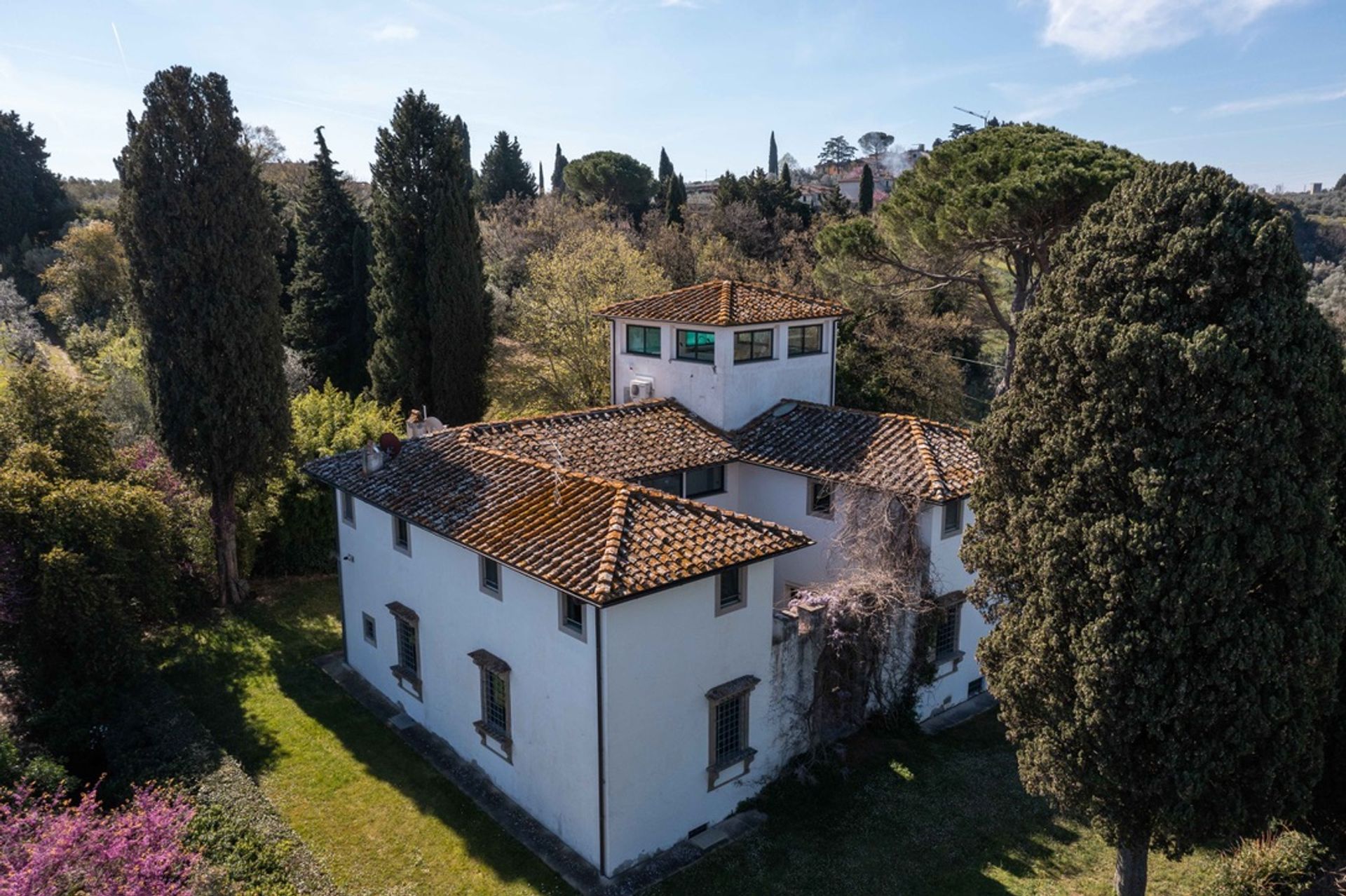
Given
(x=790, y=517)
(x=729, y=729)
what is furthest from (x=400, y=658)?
(x=790, y=517)

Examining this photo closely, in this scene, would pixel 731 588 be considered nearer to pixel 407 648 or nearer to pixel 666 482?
pixel 666 482

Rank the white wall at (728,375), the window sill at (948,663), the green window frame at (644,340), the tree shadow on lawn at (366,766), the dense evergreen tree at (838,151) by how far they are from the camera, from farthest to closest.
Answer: the dense evergreen tree at (838,151) < the green window frame at (644,340) < the white wall at (728,375) < the window sill at (948,663) < the tree shadow on lawn at (366,766)

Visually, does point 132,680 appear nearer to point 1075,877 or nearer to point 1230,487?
point 1075,877

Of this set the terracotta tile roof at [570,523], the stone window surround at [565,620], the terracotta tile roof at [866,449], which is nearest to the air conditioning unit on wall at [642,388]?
the terracotta tile roof at [866,449]

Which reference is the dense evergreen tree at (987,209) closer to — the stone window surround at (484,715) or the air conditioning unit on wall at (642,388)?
the air conditioning unit on wall at (642,388)

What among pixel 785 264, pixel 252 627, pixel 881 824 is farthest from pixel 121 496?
pixel 785 264

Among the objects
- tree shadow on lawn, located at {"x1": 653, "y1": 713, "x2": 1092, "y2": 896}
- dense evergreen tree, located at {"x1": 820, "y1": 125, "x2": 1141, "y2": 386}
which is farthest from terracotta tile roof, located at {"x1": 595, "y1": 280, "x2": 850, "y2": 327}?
tree shadow on lawn, located at {"x1": 653, "y1": 713, "x2": 1092, "y2": 896}

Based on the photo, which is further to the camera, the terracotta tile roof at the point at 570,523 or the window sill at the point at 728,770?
the window sill at the point at 728,770
